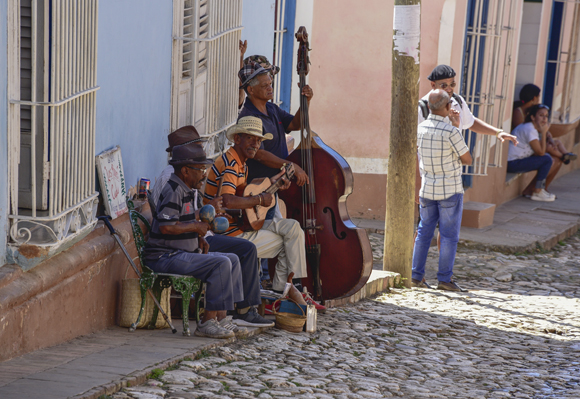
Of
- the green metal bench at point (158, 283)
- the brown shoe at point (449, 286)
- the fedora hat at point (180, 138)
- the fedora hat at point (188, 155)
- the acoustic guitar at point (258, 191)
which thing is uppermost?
the fedora hat at point (180, 138)

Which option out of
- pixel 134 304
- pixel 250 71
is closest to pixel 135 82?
pixel 250 71

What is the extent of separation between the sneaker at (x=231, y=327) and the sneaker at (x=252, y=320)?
18cm

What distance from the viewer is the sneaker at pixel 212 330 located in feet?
17.1

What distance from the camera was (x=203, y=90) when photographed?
23.2 feet

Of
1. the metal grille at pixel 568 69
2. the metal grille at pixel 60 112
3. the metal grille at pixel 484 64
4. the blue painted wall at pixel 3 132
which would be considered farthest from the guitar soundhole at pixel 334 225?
the metal grille at pixel 568 69

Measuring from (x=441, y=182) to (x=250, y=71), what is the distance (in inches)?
80.9

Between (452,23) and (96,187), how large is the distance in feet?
19.8

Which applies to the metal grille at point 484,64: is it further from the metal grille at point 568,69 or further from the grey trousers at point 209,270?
the grey trousers at point 209,270

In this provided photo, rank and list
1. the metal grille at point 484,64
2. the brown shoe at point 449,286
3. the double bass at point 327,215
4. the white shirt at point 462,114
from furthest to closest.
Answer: the metal grille at point 484,64, the white shirt at point 462,114, the brown shoe at point 449,286, the double bass at point 327,215

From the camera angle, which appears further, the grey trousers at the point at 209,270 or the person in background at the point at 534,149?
the person in background at the point at 534,149

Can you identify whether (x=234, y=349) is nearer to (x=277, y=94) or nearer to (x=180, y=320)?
(x=180, y=320)

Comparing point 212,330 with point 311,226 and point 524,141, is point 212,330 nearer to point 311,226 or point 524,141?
point 311,226

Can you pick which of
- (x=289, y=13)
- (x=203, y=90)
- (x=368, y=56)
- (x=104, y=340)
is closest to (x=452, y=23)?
(x=368, y=56)

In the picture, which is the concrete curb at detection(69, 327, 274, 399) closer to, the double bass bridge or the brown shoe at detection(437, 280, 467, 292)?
the double bass bridge
